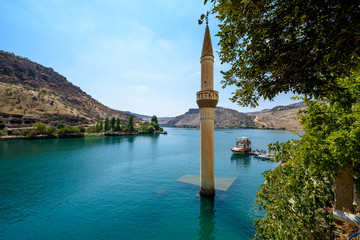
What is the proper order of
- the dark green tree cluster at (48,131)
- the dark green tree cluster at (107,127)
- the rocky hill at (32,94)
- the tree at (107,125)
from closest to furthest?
the dark green tree cluster at (48,131)
the dark green tree cluster at (107,127)
the tree at (107,125)
the rocky hill at (32,94)

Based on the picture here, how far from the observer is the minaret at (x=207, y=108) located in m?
14.1

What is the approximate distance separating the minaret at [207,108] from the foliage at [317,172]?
8845mm

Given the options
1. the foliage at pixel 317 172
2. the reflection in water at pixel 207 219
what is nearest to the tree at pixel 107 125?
the reflection in water at pixel 207 219

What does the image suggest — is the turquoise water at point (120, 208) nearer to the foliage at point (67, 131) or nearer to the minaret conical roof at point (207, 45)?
the minaret conical roof at point (207, 45)

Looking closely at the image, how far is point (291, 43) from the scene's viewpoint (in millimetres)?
4023

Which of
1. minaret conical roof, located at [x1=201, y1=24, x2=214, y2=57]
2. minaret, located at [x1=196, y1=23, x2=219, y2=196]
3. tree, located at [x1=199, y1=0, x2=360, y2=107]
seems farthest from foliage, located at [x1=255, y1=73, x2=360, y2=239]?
minaret conical roof, located at [x1=201, y1=24, x2=214, y2=57]

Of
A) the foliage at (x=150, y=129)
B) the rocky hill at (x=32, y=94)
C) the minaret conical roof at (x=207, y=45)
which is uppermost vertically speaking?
Result: the rocky hill at (x=32, y=94)

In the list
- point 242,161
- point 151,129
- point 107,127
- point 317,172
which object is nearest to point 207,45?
point 317,172

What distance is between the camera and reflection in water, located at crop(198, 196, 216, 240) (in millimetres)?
10402

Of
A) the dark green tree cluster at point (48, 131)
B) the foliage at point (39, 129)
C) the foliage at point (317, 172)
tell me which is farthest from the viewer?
the foliage at point (39, 129)

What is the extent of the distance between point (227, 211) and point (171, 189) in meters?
6.55

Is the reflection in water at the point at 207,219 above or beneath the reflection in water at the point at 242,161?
above

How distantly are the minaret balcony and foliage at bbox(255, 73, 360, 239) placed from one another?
918 centimetres

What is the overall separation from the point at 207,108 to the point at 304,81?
976 centimetres
